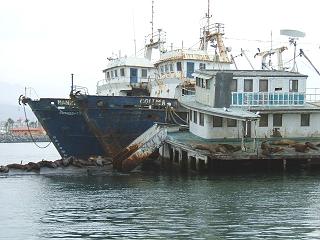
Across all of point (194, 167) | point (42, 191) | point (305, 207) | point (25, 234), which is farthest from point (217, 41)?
point (25, 234)

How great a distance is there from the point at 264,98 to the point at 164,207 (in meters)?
16.7

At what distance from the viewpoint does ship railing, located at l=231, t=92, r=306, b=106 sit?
36.8 meters

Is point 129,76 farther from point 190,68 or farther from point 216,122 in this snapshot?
point 216,122

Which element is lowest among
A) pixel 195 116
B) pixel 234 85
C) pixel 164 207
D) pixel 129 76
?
pixel 164 207

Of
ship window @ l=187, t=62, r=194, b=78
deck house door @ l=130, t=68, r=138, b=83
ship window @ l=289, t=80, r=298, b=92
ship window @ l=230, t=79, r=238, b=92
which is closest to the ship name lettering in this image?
ship window @ l=230, t=79, r=238, b=92

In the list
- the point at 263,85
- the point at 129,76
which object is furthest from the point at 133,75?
the point at 263,85

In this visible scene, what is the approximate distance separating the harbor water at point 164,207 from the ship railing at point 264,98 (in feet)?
18.2

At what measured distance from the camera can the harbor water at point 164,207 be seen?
59.5 ft

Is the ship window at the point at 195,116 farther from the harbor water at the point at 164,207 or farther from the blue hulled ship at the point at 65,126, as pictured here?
the blue hulled ship at the point at 65,126

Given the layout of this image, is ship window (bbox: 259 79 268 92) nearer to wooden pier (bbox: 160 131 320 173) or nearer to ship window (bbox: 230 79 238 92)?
ship window (bbox: 230 79 238 92)

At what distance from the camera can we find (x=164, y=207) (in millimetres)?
22547

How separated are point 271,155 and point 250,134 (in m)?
4.82

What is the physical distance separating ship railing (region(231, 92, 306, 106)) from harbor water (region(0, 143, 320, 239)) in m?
5.54

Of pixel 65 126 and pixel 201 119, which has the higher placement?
pixel 201 119
